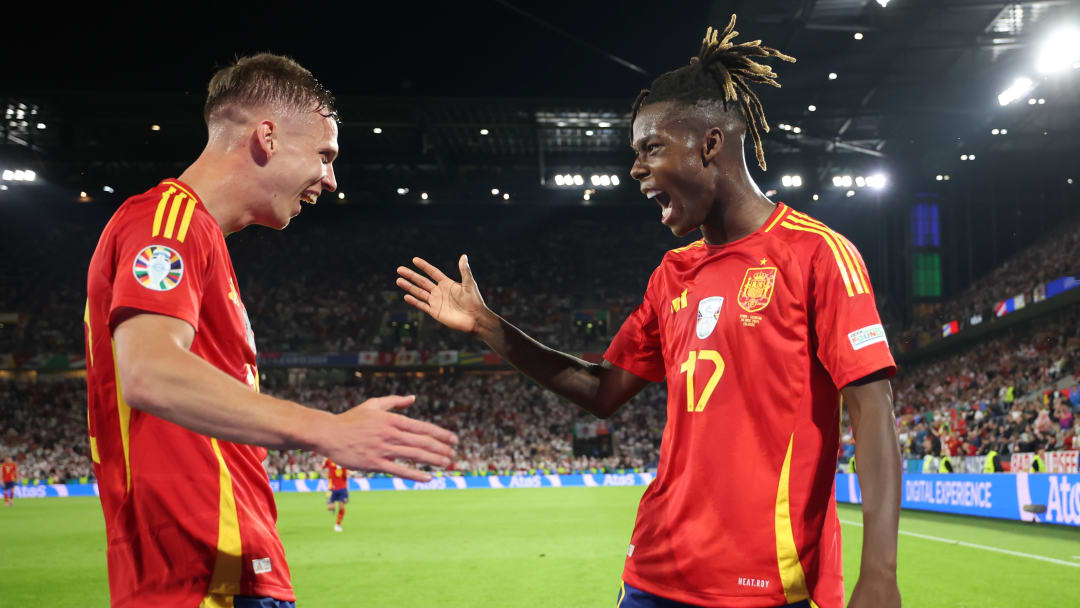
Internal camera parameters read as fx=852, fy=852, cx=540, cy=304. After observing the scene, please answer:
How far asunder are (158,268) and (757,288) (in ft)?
5.98

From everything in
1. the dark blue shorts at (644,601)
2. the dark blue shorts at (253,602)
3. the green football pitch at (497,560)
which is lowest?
the green football pitch at (497,560)

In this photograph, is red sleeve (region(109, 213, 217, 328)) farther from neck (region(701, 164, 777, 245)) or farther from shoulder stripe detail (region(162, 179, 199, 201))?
neck (region(701, 164, 777, 245))

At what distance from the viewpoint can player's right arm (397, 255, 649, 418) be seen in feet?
11.4

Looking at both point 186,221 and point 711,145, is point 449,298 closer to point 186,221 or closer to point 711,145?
point 711,145

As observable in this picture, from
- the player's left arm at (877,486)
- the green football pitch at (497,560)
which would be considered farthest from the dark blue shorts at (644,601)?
the green football pitch at (497,560)

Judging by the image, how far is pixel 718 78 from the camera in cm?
320

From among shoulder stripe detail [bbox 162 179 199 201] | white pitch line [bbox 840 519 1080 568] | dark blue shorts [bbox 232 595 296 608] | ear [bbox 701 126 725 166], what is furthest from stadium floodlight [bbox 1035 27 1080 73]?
dark blue shorts [bbox 232 595 296 608]

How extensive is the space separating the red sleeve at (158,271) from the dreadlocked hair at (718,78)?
5.56 ft

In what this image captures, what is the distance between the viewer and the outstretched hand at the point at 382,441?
6.36 ft

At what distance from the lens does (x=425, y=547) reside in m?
14.5

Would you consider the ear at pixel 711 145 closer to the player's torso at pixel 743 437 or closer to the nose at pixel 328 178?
the player's torso at pixel 743 437

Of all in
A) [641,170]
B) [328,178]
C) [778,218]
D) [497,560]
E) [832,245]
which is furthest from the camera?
[497,560]

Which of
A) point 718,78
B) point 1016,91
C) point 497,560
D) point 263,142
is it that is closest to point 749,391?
point 718,78

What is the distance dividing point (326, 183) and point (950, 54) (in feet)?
95.2
